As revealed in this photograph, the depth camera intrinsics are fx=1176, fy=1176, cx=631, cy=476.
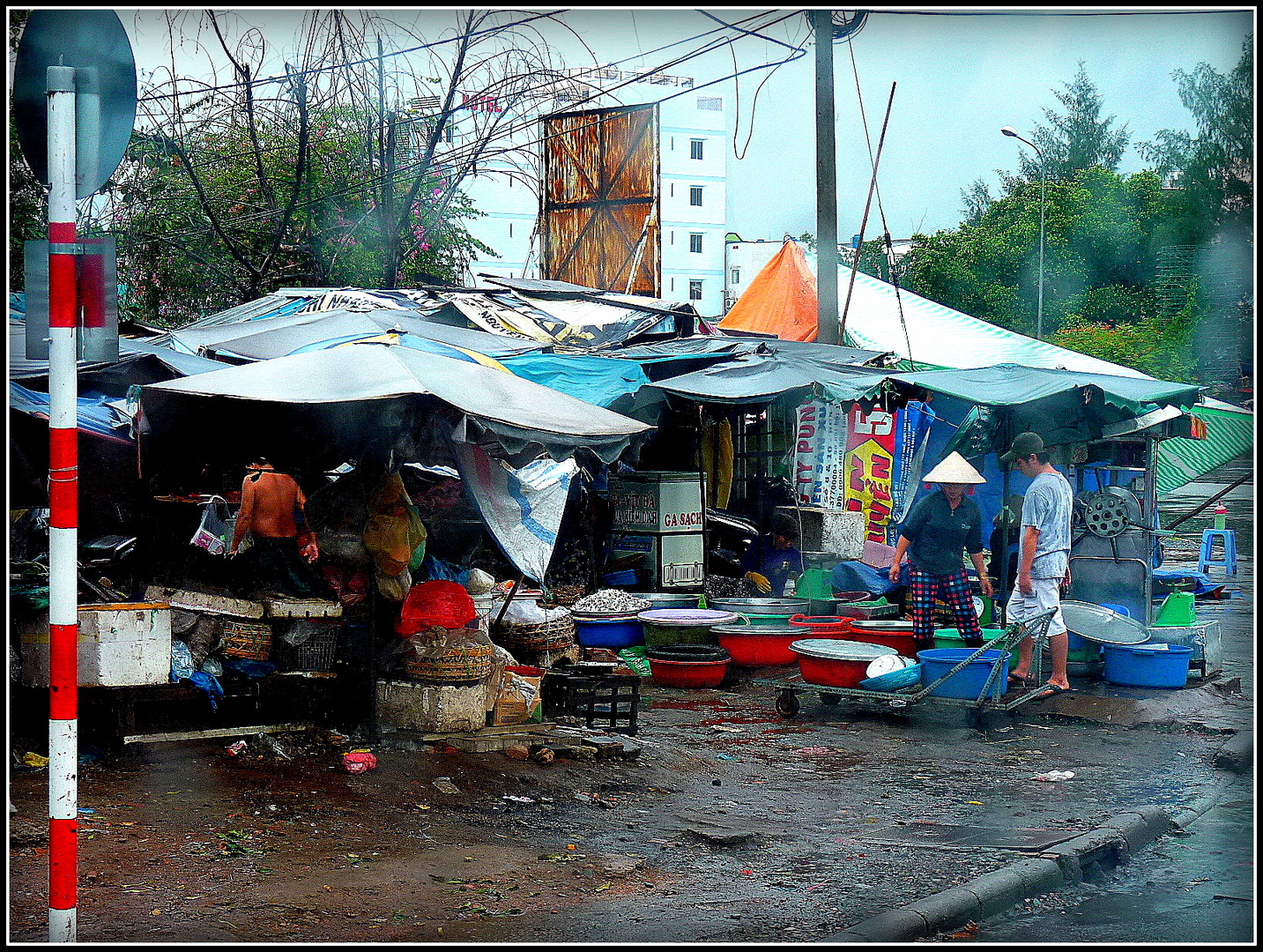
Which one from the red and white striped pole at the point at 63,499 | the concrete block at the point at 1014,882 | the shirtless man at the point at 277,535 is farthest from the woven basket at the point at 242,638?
the concrete block at the point at 1014,882

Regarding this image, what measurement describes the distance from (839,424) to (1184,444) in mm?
10638

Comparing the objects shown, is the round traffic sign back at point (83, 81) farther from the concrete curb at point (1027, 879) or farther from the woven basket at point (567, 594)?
the woven basket at point (567, 594)

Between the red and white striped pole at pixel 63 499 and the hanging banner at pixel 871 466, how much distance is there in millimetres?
9748

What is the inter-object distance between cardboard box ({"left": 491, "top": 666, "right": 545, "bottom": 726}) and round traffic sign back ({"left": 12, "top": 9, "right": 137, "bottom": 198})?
4.80m

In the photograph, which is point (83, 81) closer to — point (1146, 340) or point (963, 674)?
point (963, 674)

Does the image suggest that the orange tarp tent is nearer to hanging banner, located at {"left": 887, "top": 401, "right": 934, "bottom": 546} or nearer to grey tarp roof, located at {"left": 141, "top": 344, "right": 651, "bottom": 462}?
hanging banner, located at {"left": 887, "top": 401, "right": 934, "bottom": 546}

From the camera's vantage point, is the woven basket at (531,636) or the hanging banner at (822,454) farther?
the hanging banner at (822,454)

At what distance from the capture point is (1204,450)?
68.4ft

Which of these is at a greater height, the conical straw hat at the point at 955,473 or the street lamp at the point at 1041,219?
the street lamp at the point at 1041,219

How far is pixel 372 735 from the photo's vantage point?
777 centimetres

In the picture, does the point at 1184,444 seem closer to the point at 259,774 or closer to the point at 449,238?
the point at 449,238

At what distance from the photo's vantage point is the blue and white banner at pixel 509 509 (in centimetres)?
784

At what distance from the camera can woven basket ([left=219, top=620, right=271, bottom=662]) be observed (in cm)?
770

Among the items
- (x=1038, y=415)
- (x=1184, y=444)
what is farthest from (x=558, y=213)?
(x=1184, y=444)
